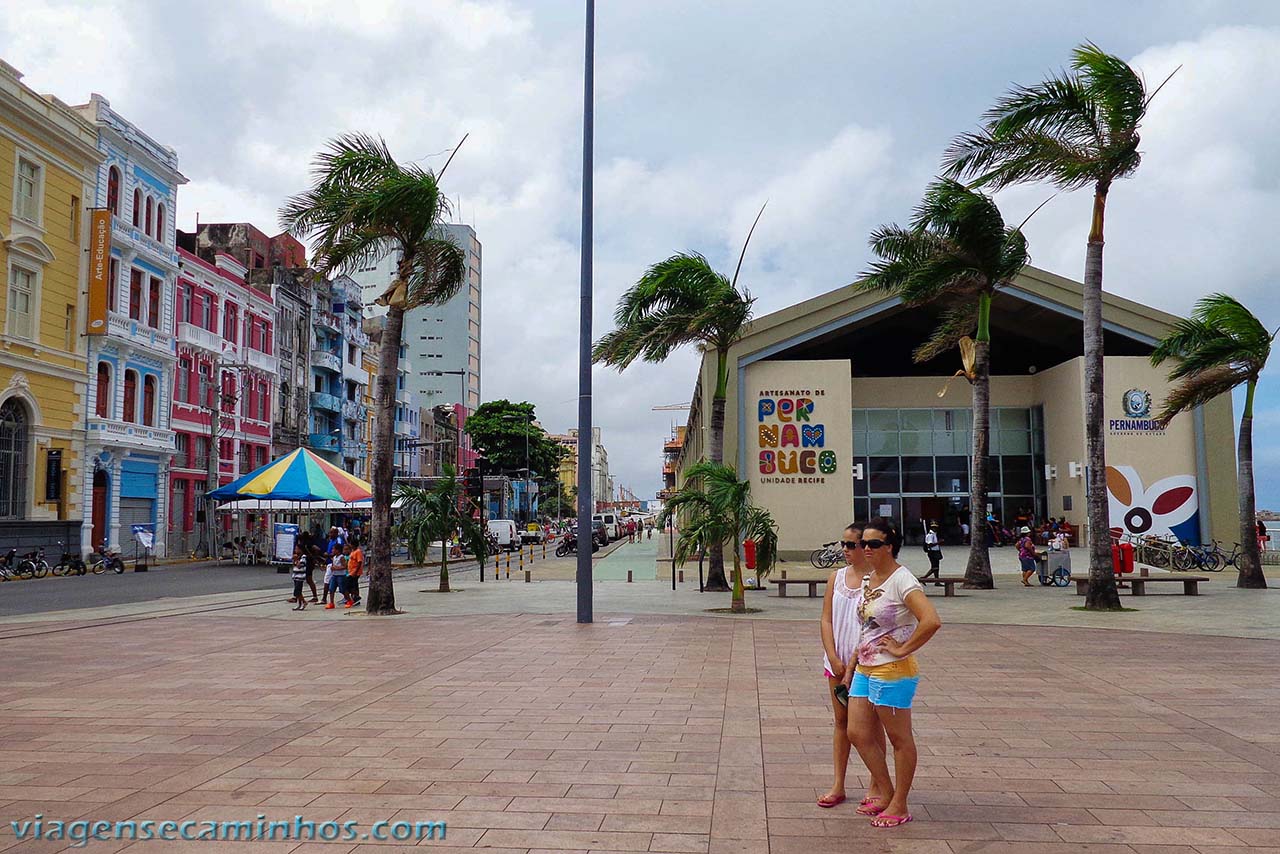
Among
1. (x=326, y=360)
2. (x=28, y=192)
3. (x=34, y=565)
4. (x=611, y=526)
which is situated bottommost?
(x=34, y=565)

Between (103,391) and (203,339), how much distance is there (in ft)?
24.9

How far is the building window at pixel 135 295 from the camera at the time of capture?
3944 centimetres

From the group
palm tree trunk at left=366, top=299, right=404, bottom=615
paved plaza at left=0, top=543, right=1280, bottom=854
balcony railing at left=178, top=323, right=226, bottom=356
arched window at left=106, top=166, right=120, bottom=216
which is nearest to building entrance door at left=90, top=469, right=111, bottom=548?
balcony railing at left=178, top=323, right=226, bottom=356

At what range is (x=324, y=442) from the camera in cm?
5850

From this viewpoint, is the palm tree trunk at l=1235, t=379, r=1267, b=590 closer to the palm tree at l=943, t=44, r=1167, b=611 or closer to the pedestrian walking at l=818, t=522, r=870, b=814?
the palm tree at l=943, t=44, r=1167, b=611

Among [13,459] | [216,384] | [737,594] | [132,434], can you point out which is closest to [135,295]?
[132,434]

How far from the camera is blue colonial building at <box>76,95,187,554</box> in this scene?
37250 millimetres

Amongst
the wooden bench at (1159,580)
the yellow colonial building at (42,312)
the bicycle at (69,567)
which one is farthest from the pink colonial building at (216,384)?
the wooden bench at (1159,580)

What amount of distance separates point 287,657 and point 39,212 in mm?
28779

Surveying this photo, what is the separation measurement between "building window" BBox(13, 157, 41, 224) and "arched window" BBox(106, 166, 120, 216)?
12.9 ft

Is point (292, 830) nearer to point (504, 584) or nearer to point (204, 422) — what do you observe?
point (504, 584)

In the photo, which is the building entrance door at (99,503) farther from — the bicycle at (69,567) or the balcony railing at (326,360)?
the balcony railing at (326,360)

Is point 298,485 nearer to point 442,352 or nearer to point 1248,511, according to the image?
point 1248,511

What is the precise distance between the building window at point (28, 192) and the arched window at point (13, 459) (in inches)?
243
